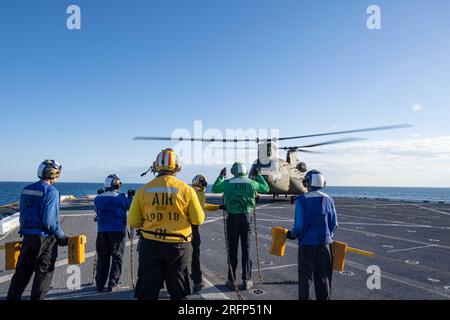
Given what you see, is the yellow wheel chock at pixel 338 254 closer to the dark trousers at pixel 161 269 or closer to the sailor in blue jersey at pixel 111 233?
the dark trousers at pixel 161 269

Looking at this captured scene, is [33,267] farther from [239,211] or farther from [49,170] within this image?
[239,211]

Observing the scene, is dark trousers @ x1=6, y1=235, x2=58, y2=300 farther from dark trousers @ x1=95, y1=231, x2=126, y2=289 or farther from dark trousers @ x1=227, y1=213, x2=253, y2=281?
dark trousers @ x1=227, y1=213, x2=253, y2=281

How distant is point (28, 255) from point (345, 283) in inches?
231

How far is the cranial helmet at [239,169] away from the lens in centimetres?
630

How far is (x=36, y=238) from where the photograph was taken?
4523 mm

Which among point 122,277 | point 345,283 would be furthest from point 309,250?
point 122,277

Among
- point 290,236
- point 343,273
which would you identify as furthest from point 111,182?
point 343,273

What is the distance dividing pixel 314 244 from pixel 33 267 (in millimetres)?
4391

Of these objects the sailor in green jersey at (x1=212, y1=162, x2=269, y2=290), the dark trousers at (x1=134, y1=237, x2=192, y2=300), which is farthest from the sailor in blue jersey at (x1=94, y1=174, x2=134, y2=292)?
the dark trousers at (x1=134, y1=237, x2=192, y2=300)

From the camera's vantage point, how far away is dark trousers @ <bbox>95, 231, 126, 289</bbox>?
18.9 feet

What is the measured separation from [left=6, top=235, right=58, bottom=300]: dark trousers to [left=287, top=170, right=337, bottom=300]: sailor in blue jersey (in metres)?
3.96

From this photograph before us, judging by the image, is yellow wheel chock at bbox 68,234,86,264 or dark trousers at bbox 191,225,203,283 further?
dark trousers at bbox 191,225,203,283
